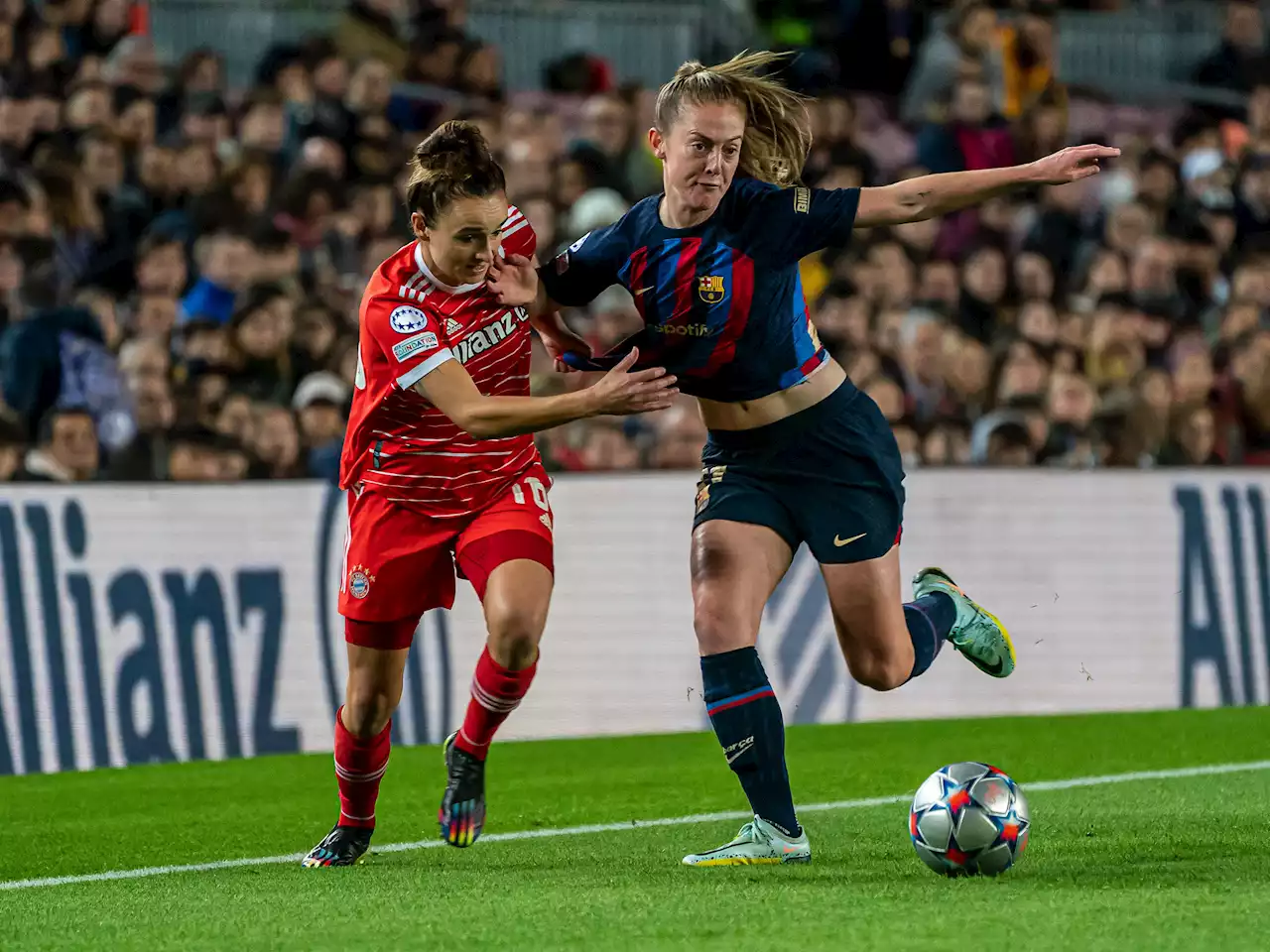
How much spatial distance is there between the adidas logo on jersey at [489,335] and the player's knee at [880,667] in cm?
156

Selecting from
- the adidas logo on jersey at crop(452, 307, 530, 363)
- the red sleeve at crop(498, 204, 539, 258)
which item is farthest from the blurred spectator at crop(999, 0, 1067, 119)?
the adidas logo on jersey at crop(452, 307, 530, 363)

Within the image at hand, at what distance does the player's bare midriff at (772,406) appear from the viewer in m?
6.58

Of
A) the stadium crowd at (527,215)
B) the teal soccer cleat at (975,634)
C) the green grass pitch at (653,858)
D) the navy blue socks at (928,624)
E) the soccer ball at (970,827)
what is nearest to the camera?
the green grass pitch at (653,858)

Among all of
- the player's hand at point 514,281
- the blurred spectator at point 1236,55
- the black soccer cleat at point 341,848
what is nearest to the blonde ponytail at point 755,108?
the player's hand at point 514,281

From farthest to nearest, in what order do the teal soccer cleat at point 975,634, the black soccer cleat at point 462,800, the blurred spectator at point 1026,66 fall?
the blurred spectator at point 1026,66
the teal soccer cleat at point 975,634
the black soccer cleat at point 462,800

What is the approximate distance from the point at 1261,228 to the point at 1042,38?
2492mm

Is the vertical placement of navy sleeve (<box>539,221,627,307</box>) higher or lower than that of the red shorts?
higher

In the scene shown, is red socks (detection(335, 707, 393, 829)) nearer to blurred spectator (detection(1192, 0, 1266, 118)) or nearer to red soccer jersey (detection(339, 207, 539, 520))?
red soccer jersey (detection(339, 207, 539, 520))

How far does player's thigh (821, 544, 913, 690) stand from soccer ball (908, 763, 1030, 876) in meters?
0.73

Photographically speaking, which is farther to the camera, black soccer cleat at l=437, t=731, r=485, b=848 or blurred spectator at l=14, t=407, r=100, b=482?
blurred spectator at l=14, t=407, r=100, b=482

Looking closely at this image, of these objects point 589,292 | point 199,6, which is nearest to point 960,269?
point 199,6

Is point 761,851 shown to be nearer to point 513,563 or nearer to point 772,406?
point 513,563

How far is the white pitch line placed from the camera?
682cm

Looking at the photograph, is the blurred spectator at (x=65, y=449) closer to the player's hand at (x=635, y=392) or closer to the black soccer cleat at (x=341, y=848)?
the black soccer cleat at (x=341, y=848)
